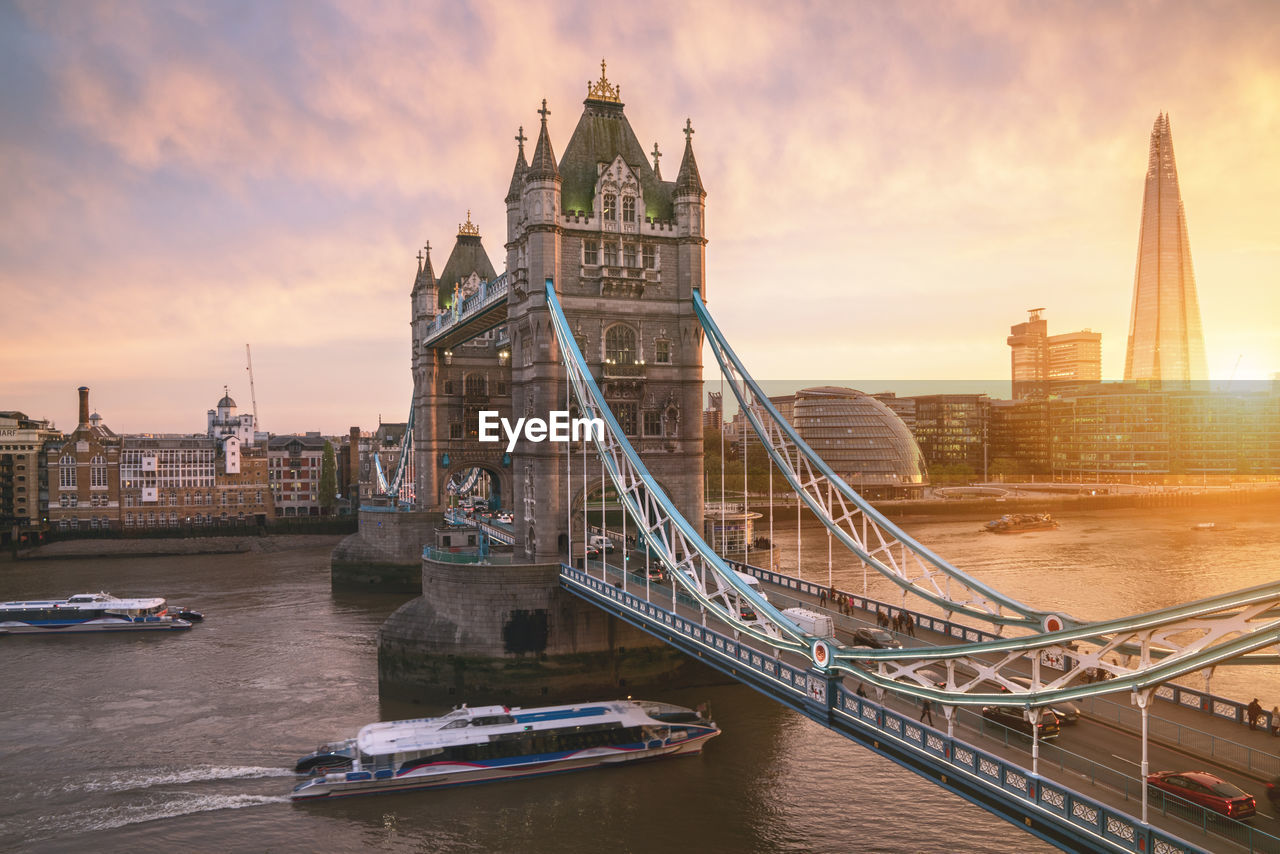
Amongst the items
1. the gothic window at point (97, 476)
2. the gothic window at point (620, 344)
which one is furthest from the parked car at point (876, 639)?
A: the gothic window at point (97, 476)

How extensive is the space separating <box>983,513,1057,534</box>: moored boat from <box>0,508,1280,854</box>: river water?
160 ft

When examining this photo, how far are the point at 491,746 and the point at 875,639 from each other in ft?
43.5

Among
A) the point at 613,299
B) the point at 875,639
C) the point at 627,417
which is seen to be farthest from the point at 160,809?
the point at 613,299

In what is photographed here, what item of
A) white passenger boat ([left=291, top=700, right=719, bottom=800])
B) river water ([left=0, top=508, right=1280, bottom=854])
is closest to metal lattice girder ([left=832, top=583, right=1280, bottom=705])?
river water ([left=0, top=508, right=1280, bottom=854])

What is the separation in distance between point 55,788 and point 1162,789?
3273 cm

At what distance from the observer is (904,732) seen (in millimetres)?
18828

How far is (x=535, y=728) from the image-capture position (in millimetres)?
31469

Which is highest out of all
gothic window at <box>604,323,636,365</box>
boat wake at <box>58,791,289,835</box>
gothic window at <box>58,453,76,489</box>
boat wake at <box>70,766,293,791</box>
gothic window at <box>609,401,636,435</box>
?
gothic window at <box>604,323,636,365</box>

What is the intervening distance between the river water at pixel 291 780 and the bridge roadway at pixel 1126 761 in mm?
6981

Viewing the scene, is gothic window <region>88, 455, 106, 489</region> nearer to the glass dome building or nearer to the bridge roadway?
the bridge roadway

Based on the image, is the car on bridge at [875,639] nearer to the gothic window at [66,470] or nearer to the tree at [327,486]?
the gothic window at [66,470]

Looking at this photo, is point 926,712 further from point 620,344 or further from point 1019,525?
point 1019,525

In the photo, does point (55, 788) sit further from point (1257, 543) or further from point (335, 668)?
point (1257, 543)

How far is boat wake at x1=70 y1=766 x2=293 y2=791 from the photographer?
30688mm
